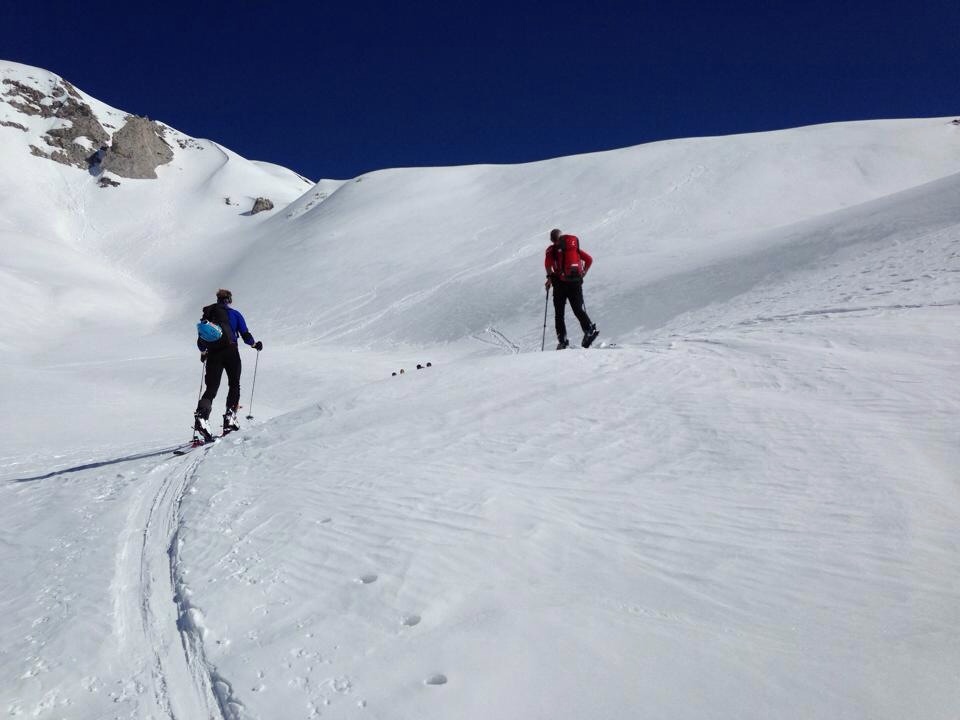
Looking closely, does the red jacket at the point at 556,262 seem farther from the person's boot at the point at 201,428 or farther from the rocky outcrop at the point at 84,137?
the rocky outcrop at the point at 84,137

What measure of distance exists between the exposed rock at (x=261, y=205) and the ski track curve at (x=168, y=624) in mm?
50408

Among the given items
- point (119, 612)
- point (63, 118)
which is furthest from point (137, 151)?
point (119, 612)

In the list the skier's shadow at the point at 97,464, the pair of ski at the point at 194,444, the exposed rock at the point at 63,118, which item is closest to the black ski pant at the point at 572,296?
the pair of ski at the point at 194,444

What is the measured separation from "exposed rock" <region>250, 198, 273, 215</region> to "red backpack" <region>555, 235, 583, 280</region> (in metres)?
47.2

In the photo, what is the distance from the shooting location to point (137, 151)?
58.3 metres

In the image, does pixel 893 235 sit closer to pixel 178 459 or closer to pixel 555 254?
pixel 555 254

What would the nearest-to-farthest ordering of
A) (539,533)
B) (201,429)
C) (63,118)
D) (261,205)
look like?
(539,533) < (201,429) < (261,205) < (63,118)

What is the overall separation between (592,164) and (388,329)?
57.3 feet

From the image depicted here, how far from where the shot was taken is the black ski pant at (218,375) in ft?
21.3

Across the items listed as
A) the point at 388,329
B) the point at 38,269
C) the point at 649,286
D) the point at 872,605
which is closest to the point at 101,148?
the point at 38,269

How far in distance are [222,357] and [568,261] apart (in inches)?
184

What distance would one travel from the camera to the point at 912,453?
3312 mm

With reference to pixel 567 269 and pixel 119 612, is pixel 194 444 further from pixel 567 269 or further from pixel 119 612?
pixel 567 269

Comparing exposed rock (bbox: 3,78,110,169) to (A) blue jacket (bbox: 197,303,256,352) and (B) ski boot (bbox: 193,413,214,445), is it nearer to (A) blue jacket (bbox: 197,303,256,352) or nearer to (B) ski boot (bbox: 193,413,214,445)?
(A) blue jacket (bbox: 197,303,256,352)
